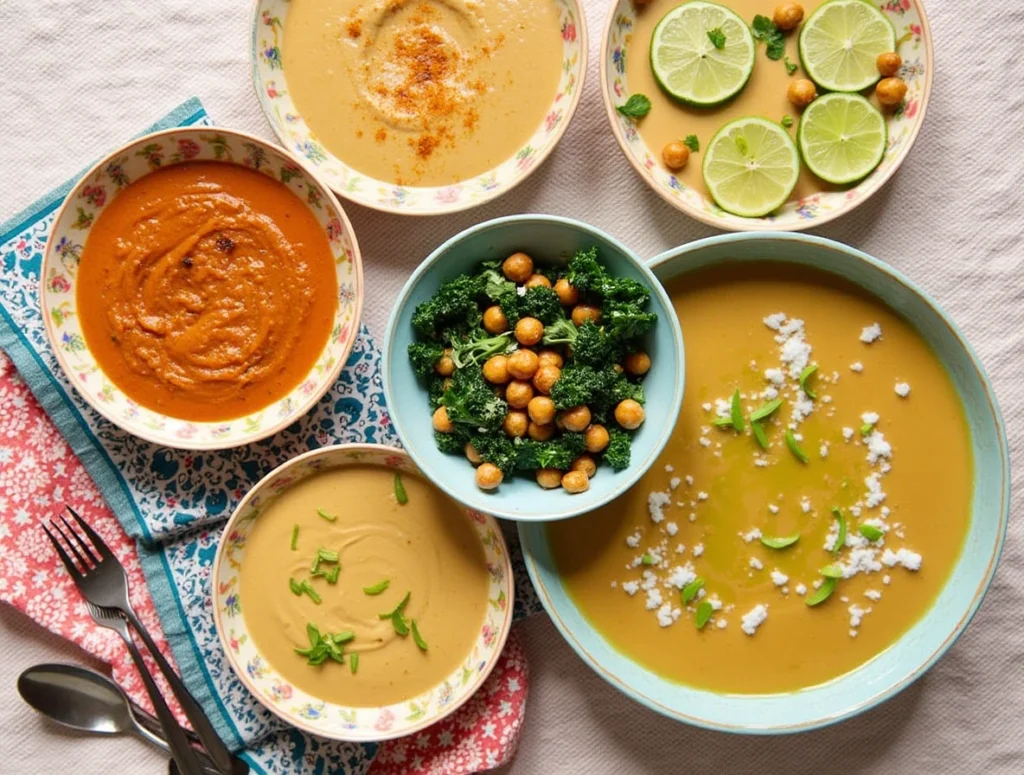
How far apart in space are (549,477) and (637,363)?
44cm

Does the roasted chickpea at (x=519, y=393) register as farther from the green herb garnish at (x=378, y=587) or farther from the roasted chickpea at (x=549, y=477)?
the green herb garnish at (x=378, y=587)

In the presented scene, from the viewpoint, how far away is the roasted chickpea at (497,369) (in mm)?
2568

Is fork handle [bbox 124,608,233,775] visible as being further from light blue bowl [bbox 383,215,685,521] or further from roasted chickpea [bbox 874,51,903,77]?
roasted chickpea [bbox 874,51,903,77]

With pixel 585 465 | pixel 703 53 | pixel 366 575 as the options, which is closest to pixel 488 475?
pixel 585 465

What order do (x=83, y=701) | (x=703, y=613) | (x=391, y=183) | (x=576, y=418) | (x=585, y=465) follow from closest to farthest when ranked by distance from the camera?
1. (x=576, y=418)
2. (x=585, y=465)
3. (x=703, y=613)
4. (x=391, y=183)
5. (x=83, y=701)

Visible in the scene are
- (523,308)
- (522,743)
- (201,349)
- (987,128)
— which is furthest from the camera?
(522,743)

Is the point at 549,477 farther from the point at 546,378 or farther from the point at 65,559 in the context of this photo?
the point at 65,559

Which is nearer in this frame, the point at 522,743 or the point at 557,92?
the point at 557,92

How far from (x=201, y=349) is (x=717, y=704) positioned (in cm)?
208

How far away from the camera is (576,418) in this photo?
250 centimetres

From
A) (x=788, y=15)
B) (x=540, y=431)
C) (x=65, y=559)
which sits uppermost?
(x=788, y=15)

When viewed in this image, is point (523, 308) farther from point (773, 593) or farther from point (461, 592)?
point (773, 593)

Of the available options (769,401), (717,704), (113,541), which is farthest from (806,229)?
(113,541)

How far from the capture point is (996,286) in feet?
9.83
